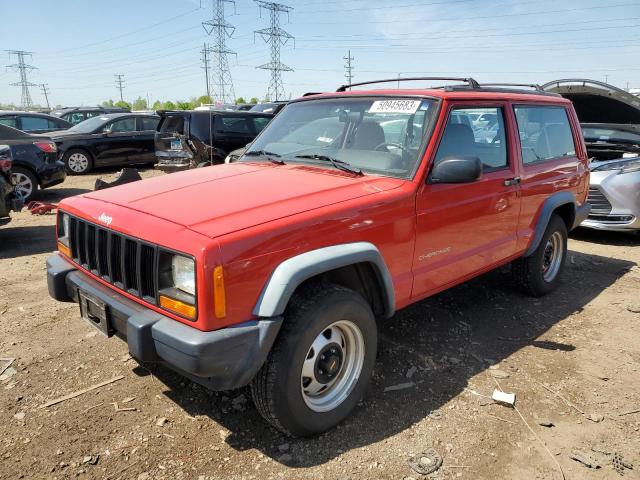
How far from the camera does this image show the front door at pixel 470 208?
3189 millimetres

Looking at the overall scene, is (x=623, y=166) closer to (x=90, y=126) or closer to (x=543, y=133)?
(x=543, y=133)

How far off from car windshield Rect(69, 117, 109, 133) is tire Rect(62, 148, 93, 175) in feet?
1.94

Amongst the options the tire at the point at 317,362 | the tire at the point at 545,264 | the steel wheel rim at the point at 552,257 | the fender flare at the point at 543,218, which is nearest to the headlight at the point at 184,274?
the tire at the point at 317,362

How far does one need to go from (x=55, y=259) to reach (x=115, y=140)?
404 inches

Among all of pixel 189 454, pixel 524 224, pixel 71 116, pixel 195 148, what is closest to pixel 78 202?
pixel 189 454

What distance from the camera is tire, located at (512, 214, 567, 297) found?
15.1 ft

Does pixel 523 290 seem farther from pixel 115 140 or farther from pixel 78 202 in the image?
pixel 115 140

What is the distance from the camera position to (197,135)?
1069 centimetres

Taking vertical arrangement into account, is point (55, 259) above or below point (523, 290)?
above

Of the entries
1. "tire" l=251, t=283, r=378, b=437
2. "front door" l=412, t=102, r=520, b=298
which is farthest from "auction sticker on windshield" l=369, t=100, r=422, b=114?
"tire" l=251, t=283, r=378, b=437

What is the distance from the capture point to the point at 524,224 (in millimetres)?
4184

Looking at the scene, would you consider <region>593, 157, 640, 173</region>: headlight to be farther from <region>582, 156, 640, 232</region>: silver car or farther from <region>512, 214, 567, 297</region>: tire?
<region>512, 214, 567, 297</region>: tire

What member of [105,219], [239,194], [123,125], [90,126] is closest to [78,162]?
[90,126]

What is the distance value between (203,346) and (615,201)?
21.3 ft
